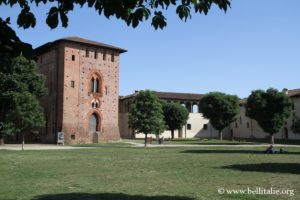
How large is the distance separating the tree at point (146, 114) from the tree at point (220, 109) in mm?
25660

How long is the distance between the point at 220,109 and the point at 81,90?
2604 centimetres

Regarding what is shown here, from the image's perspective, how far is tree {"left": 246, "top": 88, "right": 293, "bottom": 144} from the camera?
5191cm

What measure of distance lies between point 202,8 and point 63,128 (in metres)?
43.8

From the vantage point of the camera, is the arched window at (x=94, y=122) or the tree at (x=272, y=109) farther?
the tree at (x=272, y=109)

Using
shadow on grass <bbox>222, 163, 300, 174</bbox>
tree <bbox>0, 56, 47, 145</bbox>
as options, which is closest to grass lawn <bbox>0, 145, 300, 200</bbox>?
shadow on grass <bbox>222, 163, 300, 174</bbox>

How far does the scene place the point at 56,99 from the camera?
49.6 m

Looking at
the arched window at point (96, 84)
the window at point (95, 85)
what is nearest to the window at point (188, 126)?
the arched window at point (96, 84)

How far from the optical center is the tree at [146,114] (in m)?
40.8

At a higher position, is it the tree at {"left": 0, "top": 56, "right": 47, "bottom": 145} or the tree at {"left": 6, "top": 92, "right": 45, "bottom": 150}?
the tree at {"left": 0, "top": 56, "right": 47, "bottom": 145}

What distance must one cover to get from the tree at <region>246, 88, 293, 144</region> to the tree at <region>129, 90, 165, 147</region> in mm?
18093

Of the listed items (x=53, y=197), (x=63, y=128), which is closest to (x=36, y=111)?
(x=63, y=128)

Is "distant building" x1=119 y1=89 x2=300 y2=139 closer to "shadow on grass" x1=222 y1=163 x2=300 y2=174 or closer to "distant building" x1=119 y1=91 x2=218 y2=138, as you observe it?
"distant building" x1=119 y1=91 x2=218 y2=138

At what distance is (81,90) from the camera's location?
50.0m

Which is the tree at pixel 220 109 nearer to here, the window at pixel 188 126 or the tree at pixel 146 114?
the window at pixel 188 126
